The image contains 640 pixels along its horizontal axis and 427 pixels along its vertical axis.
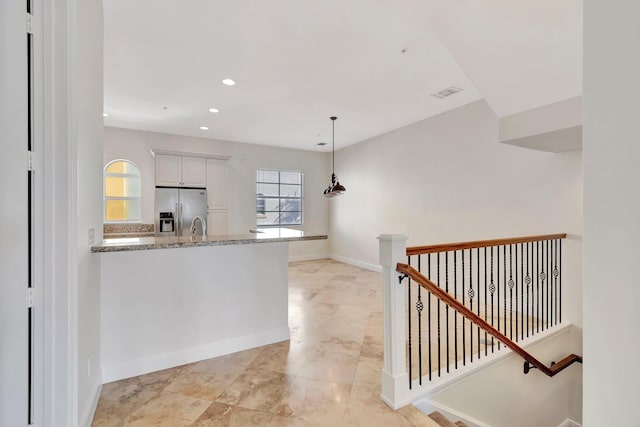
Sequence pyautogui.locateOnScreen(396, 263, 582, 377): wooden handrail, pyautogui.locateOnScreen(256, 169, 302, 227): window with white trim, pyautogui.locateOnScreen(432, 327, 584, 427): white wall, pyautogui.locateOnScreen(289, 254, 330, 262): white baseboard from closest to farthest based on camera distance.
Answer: pyautogui.locateOnScreen(396, 263, 582, 377): wooden handrail, pyautogui.locateOnScreen(432, 327, 584, 427): white wall, pyautogui.locateOnScreen(256, 169, 302, 227): window with white trim, pyautogui.locateOnScreen(289, 254, 330, 262): white baseboard

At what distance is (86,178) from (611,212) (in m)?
2.34

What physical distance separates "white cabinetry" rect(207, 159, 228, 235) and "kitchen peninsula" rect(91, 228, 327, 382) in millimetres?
3702

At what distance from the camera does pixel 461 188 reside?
4.39 meters

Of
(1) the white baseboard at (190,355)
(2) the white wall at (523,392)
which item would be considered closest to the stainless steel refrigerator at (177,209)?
(1) the white baseboard at (190,355)

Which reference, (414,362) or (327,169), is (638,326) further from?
(327,169)

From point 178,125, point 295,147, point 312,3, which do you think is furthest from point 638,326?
point 295,147

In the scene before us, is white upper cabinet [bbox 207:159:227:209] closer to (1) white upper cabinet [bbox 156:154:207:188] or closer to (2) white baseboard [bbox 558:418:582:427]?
(1) white upper cabinet [bbox 156:154:207:188]

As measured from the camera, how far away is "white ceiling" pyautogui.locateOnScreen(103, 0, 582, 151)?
84.6 inches

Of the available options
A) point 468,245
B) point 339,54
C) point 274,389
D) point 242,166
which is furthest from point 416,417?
point 242,166

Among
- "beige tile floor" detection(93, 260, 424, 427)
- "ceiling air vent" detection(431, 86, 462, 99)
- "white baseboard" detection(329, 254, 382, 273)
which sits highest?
"ceiling air vent" detection(431, 86, 462, 99)

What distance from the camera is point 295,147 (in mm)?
7098

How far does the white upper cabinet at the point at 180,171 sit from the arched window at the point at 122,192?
54 centimetres

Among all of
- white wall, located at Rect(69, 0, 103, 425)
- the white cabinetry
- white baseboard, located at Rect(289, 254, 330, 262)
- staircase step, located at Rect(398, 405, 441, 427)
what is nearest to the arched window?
the white cabinetry

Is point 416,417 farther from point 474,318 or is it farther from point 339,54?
point 339,54
